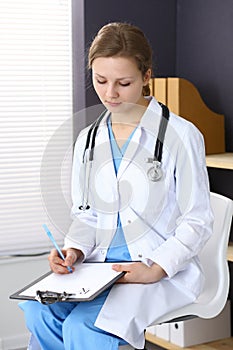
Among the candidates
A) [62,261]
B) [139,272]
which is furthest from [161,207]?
[62,261]

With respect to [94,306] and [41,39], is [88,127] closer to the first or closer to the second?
[94,306]

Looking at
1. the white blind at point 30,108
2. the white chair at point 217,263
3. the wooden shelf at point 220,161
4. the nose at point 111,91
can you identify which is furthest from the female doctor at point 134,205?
the white blind at point 30,108

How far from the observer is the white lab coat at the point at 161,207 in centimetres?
206

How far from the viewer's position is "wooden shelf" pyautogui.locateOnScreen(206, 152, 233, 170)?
9.08 ft

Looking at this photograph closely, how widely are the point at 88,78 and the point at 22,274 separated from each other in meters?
0.86

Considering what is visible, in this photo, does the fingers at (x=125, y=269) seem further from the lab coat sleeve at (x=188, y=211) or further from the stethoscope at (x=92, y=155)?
the stethoscope at (x=92, y=155)

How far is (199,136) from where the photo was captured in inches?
83.4

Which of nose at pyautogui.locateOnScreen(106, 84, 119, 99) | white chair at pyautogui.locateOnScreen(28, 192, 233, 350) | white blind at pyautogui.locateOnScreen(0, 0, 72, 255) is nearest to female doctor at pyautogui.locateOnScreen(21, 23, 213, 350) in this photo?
nose at pyautogui.locateOnScreen(106, 84, 119, 99)

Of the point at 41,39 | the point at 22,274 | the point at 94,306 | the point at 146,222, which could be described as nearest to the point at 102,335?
the point at 94,306

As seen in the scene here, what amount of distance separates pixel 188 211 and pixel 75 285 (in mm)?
367

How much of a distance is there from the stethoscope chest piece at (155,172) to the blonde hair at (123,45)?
245mm

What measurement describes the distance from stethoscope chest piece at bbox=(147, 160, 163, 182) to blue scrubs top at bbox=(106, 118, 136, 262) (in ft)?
0.32

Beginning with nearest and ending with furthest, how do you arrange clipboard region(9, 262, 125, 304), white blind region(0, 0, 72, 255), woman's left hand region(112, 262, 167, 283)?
clipboard region(9, 262, 125, 304) < woman's left hand region(112, 262, 167, 283) < white blind region(0, 0, 72, 255)

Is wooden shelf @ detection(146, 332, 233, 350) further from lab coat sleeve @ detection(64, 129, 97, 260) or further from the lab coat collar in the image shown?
the lab coat collar
